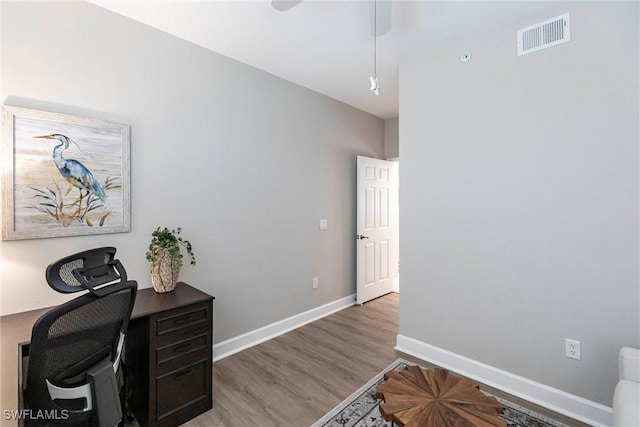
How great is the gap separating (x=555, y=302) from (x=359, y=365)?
1553 mm

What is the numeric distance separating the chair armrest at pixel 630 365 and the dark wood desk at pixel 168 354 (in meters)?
2.39

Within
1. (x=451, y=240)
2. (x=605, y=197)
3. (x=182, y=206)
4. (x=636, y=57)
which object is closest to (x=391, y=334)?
(x=451, y=240)

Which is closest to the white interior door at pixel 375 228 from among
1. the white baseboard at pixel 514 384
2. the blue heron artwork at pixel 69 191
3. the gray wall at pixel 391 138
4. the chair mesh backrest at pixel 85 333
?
the gray wall at pixel 391 138

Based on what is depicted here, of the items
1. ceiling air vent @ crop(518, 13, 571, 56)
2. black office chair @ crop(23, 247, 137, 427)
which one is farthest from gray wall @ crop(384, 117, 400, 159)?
black office chair @ crop(23, 247, 137, 427)

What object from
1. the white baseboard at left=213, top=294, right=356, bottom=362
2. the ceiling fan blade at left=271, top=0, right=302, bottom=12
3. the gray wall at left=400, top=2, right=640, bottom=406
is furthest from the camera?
the white baseboard at left=213, top=294, right=356, bottom=362

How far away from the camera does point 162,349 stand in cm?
184

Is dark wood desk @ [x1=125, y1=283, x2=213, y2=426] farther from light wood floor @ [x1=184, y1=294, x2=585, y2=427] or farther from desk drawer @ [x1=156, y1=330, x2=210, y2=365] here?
light wood floor @ [x1=184, y1=294, x2=585, y2=427]

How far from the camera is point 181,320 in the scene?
193cm

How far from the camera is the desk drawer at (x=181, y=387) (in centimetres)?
185

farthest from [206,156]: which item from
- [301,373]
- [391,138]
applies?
[391,138]

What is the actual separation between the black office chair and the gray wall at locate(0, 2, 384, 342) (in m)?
0.99

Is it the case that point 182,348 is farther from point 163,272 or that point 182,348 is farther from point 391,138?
point 391,138

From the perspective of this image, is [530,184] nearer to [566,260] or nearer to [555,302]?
[566,260]

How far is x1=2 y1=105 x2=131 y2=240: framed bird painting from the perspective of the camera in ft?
5.81
